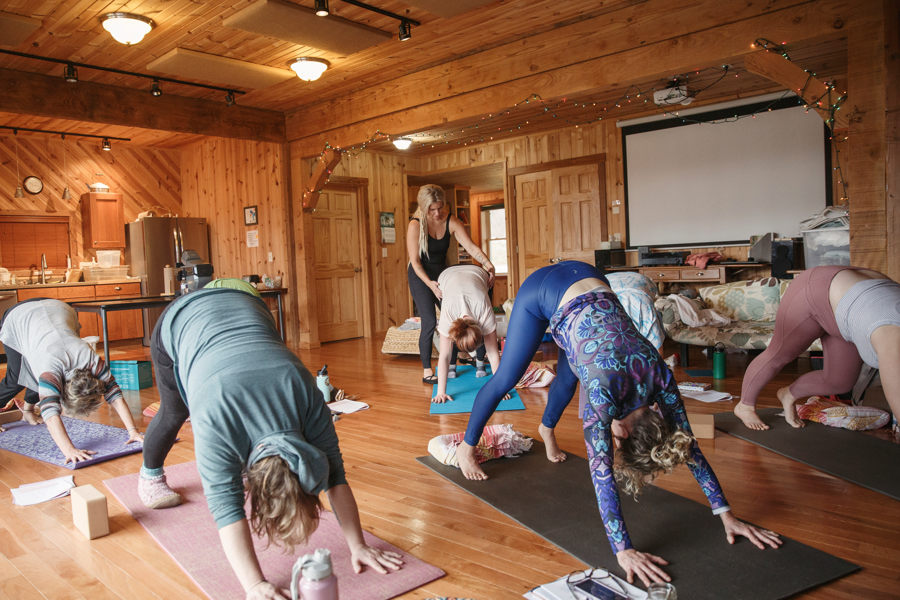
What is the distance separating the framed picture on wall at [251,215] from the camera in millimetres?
7879

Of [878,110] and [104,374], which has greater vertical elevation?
[878,110]

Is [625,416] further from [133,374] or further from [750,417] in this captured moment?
[133,374]

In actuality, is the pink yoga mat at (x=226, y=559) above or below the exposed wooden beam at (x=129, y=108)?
below

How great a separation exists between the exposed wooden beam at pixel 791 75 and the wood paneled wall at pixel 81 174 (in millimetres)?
7847

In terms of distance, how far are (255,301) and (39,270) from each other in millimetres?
7759

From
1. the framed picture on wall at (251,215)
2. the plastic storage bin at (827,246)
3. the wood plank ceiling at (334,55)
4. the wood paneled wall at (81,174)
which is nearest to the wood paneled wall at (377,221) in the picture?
the framed picture on wall at (251,215)

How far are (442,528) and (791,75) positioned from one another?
12.9ft

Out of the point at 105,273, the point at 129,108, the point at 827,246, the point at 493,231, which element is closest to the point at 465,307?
the point at 827,246

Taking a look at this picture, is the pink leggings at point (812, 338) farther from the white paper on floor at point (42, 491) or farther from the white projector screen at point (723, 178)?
the white projector screen at point (723, 178)

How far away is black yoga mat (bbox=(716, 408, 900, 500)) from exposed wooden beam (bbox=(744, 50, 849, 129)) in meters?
2.23

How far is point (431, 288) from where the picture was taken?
4.51 metres

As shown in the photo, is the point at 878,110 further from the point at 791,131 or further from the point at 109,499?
the point at 109,499

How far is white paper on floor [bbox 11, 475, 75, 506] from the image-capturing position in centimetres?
259

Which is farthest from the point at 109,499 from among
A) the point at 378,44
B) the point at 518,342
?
the point at 378,44
